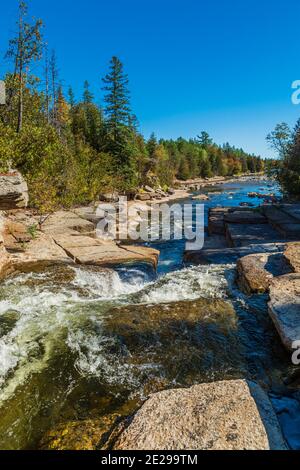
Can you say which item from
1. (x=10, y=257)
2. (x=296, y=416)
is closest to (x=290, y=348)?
(x=296, y=416)

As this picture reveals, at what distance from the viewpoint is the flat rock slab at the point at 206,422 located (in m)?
2.12

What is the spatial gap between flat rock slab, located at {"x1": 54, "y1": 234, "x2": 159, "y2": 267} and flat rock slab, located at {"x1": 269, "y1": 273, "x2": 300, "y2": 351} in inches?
143

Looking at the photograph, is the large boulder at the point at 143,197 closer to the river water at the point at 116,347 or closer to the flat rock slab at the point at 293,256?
the flat rock slab at the point at 293,256

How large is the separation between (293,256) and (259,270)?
84 cm

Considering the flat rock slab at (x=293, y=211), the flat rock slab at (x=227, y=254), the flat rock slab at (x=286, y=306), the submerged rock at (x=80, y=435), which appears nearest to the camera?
the submerged rock at (x=80, y=435)

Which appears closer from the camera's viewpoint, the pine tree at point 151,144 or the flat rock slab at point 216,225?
the flat rock slab at point 216,225

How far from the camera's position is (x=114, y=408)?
2.96m

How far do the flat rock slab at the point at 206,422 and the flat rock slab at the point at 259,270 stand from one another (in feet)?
9.11

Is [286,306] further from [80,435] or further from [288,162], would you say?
[288,162]

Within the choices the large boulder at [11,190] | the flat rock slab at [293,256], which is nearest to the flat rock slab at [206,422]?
the flat rock slab at [293,256]

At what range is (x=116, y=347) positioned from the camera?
12.9 feet

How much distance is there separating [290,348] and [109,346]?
2178 mm

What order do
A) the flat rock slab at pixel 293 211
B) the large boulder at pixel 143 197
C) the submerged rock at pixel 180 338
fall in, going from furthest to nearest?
the large boulder at pixel 143 197
the flat rock slab at pixel 293 211
the submerged rock at pixel 180 338
